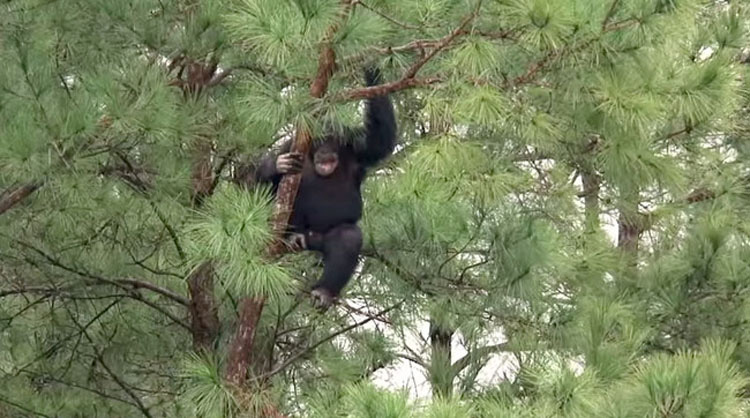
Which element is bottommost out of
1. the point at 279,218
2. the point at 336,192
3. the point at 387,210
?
the point at 279,218

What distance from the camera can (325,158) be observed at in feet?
16.3

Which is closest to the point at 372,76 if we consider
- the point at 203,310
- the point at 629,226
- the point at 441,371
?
the point at 441,371

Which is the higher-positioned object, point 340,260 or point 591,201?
point 591,201

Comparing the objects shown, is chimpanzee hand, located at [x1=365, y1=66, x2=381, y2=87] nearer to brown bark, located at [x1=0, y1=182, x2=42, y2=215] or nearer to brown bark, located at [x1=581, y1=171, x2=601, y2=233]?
brown bark, located at [x1=0, y1=182, x2=42, y2=215]

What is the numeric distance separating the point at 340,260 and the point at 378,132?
528mm

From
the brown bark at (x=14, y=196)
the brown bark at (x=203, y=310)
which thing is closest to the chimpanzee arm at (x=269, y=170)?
the brown bark at (x=203, y=310)

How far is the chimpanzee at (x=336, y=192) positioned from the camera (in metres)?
4.77

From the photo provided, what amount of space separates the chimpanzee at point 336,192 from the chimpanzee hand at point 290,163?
0.63 meters

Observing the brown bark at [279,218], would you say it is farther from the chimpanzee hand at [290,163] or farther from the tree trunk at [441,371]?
the tree trunk at [441,371]

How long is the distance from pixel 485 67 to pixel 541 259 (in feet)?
3.49

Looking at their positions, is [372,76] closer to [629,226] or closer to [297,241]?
[297,241]

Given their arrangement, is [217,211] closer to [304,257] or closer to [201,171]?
[201,171]

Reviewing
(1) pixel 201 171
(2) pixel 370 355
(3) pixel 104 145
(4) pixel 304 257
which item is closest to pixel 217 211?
(3) pixel 104 145

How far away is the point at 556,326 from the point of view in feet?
17.3
